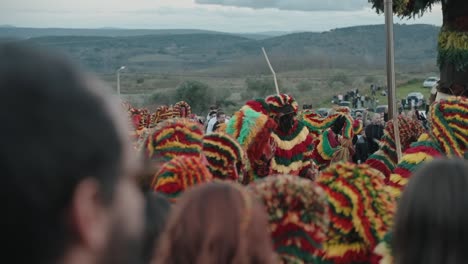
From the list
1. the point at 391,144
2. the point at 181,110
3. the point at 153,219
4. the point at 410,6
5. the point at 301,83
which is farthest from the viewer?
the point at 301,83

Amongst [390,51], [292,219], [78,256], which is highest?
[390,51]

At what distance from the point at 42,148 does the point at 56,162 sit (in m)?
0.03

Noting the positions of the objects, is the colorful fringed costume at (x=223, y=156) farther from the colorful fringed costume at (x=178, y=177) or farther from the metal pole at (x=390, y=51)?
the metal pole at (x=390, y=51)

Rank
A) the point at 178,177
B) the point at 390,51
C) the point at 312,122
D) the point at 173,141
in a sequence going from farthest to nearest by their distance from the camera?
the point at 312,122 → the point at 390,51 → the point at 173,141 → the point at 178,177

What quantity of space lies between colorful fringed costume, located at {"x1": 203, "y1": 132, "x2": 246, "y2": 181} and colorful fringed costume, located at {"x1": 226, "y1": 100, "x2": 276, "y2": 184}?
1.06 m

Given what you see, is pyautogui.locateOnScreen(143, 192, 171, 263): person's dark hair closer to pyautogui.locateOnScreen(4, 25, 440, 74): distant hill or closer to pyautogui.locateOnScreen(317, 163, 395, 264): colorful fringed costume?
pyautogui.locateOnScreen(317, 163, 395, 264): colorful fringed costume

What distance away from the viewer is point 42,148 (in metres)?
1.28

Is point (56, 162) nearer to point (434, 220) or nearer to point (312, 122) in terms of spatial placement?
point (434, 220)

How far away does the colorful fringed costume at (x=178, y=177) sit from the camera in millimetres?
4117

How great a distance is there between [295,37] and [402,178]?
3044 inches

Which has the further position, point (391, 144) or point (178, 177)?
point (391, 144)

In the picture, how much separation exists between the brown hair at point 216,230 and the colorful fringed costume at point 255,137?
3942mm

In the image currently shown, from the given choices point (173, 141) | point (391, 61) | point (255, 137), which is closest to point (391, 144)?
point (391, 61)

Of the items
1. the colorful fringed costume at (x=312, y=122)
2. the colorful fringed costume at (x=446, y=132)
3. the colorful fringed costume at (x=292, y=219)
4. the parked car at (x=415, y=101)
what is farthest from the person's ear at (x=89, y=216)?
the parked car at (x=415, y=101)
